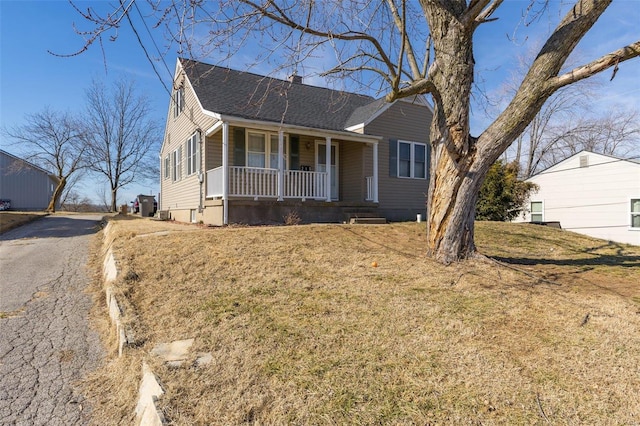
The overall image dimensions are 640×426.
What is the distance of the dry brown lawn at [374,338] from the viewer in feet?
7.82

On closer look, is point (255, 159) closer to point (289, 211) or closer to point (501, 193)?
point (289, 211)

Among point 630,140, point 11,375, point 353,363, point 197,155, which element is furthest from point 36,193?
point 630,140

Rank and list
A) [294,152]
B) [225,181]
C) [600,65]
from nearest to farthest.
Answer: [600,65], [225,181], [294,152]

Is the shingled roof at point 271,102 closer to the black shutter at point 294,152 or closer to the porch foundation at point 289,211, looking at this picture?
the black shutter at point 294,152

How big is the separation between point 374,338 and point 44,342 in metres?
3.38

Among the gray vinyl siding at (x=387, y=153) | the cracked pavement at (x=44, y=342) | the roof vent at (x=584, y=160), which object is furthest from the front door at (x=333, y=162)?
the roof vent at (x=584, y=160)

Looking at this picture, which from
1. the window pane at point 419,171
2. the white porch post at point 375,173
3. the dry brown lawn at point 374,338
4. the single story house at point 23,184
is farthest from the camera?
the single story house at point 23,184

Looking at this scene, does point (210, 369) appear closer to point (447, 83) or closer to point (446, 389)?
point (446, 389)

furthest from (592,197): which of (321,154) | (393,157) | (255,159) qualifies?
(255,159)

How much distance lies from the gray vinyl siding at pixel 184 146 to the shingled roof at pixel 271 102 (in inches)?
23.6

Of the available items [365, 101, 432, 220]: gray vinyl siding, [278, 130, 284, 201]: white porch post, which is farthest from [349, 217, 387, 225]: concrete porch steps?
[278, 130, 284, 201]: white porch post

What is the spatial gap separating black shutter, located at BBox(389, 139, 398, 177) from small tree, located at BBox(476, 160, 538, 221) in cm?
324

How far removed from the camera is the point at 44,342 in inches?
149

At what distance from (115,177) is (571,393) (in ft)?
125
